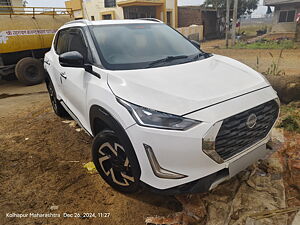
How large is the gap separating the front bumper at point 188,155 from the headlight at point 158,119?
0.12ft

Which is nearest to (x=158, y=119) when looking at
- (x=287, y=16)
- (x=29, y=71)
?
(x=29, y=71)

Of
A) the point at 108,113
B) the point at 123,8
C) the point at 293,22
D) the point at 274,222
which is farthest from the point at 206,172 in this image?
the point at 293,22

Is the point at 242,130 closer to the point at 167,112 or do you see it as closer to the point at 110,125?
the point at 167,112

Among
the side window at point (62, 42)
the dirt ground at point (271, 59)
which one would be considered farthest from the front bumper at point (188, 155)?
the dirt ground at point (271, 59)

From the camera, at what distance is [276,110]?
2156 millimetres

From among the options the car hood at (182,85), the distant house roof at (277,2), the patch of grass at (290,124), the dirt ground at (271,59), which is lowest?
the dirt ground at (271,59)

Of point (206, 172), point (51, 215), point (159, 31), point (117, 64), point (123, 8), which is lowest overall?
point (51, 215)

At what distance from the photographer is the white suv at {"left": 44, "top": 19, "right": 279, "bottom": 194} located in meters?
1.71

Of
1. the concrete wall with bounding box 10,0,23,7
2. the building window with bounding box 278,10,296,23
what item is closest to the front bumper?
the concrete wall with bounding box 10,0,23,7

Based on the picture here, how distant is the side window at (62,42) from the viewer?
3443mm

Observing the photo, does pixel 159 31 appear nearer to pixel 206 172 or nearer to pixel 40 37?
pixel 206 172

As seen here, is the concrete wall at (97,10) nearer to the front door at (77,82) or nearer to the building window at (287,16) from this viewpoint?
the building window at (287,16)

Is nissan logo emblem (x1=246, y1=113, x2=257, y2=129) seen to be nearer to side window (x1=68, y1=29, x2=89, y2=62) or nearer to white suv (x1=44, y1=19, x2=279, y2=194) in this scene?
white suv (x1=44, y1=19, x2=279, y2=194)

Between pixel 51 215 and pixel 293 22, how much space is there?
74.5 feet
